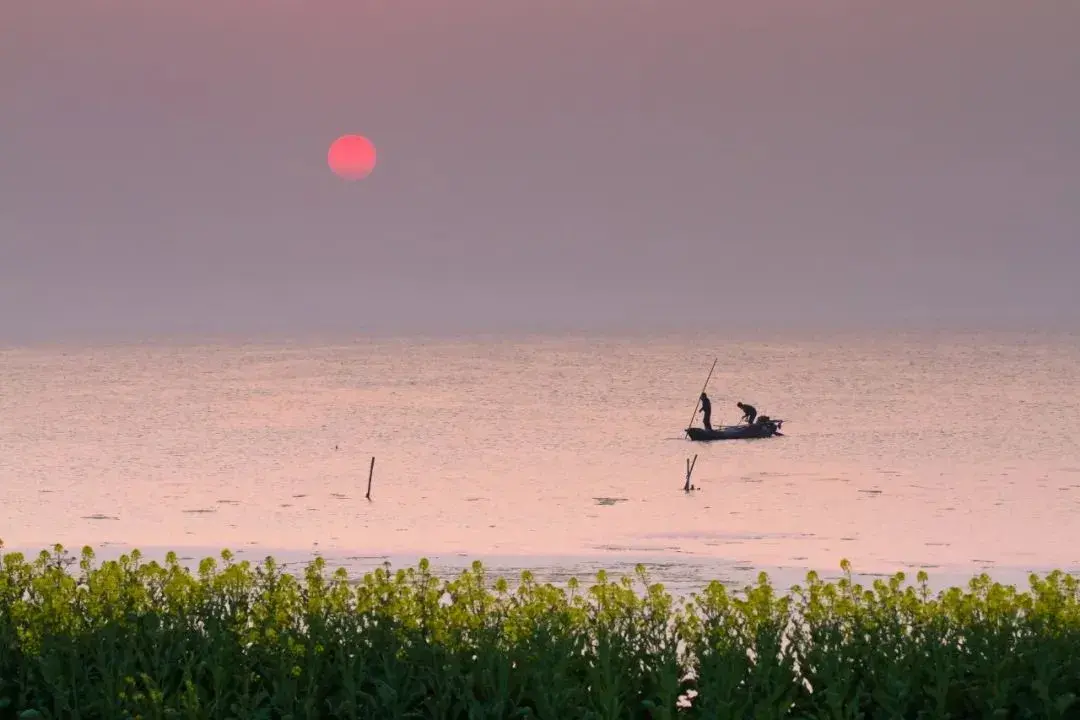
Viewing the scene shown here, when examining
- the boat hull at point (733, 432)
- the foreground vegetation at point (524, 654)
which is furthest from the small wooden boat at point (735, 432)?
the foreground vegetation at point (524, 654)

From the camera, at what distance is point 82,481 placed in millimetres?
80938

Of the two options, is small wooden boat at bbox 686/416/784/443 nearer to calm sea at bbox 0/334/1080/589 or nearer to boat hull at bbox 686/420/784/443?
boat hull at bbox 686/420/784/443

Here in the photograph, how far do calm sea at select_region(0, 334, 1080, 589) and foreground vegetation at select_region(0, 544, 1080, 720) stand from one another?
2525cm

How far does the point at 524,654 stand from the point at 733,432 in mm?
86967

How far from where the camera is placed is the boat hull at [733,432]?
9856 cm

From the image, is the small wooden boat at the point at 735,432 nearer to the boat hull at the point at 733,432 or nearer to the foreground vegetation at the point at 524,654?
the boat hull at the point at 733,432

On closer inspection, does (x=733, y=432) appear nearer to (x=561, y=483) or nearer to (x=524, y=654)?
(x=561, y=483)

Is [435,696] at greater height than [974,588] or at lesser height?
lesser

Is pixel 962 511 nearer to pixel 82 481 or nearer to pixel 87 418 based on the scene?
pixel 82 481

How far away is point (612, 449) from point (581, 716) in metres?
88.8

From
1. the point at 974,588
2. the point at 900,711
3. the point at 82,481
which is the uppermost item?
the point at 974,588

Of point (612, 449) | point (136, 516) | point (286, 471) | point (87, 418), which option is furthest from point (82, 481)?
point (87, 418)

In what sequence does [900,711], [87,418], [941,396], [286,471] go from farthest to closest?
[941,396]
[87,418]
[286,471]
[900,711]

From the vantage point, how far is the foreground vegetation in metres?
13.3
